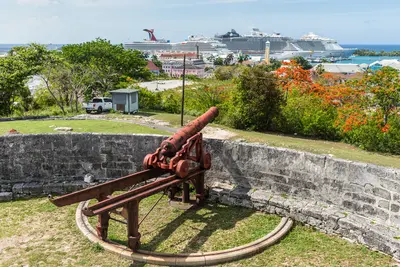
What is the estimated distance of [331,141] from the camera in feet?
62.1

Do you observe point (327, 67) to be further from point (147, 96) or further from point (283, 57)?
point (283, 57)

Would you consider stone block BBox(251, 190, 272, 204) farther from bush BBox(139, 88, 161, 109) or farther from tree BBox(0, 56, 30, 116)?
tree BBox(0, 56, 30, 116)

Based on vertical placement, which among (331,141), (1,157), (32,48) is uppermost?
(32,48)

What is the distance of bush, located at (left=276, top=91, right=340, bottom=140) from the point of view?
19266mm

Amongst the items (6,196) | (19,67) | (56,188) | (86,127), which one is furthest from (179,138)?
(19,67)

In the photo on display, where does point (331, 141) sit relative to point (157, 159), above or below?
below

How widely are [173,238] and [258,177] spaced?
2047 mm

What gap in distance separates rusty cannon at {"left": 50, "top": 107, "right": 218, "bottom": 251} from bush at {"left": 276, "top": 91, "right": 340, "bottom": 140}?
1295cm

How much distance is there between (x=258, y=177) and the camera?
7.02 meters

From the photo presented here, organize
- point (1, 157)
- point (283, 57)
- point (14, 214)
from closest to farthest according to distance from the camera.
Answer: point (14, 214)
point (1, 157)
point (283, 57)

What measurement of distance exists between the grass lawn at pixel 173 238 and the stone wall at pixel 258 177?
0.89 feet

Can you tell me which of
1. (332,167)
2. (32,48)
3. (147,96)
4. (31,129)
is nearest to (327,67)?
(147,96)

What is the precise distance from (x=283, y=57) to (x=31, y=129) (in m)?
123

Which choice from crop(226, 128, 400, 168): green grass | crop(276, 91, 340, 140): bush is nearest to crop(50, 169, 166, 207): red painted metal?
crop(226, 128, 400, 168): green grass
